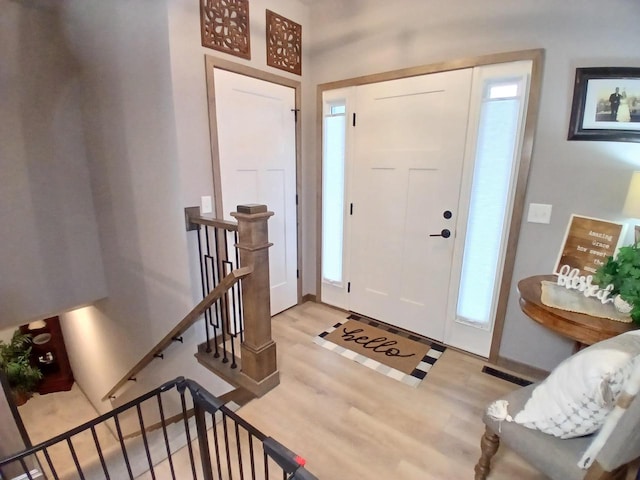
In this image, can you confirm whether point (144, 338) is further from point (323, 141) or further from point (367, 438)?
point (323, 141)

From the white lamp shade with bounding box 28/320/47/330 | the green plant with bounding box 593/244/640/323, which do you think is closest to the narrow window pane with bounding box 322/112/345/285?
the green plant with bounding box 593/244/640/323

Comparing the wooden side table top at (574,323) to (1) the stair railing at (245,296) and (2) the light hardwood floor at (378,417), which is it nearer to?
(2) the light hardwood floor at (378,417)

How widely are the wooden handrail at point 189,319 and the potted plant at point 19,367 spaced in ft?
3.44

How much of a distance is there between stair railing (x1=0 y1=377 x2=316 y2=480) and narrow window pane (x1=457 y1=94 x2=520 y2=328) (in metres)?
1.73

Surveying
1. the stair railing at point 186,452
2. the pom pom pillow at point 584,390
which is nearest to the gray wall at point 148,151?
the stair railing at point 186,452

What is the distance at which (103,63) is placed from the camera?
2.33 m

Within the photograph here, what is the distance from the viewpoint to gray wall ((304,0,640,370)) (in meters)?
1.65

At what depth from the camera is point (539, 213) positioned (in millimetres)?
1938

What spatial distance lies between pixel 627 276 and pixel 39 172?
391 cm

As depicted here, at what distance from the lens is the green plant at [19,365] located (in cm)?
354

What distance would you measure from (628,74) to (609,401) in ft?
5.52

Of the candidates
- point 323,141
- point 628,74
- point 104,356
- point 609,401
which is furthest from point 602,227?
point 104,356

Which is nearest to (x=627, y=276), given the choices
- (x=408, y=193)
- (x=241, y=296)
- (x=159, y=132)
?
(x=408, y=193)

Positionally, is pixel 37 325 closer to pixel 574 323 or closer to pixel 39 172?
pixel 39 172
